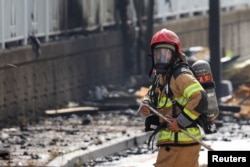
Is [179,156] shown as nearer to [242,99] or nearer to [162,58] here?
[162,58]

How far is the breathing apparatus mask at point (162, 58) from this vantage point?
1024 cm

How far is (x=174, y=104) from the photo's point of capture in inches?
405

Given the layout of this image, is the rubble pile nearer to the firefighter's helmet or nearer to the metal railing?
the metal railing

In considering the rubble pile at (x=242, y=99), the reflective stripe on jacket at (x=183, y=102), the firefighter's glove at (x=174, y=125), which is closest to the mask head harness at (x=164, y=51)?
the reflective stripe on jacket at (x=183, y=102)

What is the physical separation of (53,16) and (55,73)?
1431mm

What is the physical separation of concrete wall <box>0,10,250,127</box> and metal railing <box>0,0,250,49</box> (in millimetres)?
304

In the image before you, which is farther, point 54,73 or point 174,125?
point 54,73

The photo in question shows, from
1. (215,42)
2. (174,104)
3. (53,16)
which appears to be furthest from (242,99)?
(174,104)

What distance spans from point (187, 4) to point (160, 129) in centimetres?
2080

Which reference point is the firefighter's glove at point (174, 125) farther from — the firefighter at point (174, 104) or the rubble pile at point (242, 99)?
the rubble pile at point (242, 99)

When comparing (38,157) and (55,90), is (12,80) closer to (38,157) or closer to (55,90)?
(55,90)

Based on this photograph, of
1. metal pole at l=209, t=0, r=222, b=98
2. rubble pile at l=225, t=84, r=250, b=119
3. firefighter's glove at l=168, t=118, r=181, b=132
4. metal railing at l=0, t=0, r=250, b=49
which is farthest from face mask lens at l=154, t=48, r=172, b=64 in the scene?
metal pole at l=209, t=0, r=222, b=98

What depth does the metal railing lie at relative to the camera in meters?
19.7

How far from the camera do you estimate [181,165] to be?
10234mm
